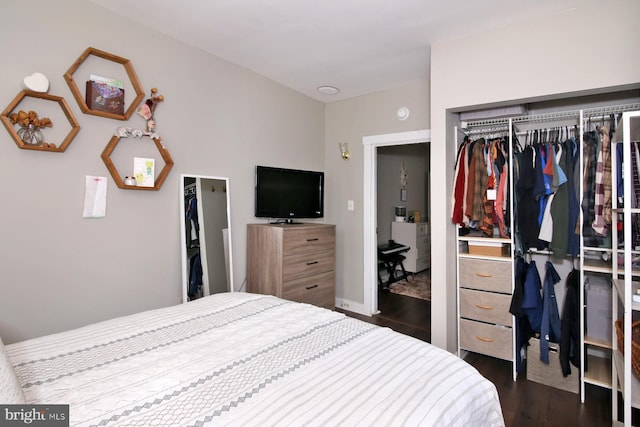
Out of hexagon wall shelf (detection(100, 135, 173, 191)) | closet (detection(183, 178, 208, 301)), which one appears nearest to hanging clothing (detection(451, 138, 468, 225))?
closet (detection(183, 178, 208, 301))

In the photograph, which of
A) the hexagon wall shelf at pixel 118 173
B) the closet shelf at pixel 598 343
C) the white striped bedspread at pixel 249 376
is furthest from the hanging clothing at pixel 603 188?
the hexagon wall shelf at pixel 118 173

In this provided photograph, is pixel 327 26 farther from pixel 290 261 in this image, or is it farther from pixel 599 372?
pixel 599 372

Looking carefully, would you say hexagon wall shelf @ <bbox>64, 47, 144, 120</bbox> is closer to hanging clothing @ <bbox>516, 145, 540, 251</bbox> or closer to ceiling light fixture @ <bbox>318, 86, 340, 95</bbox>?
ceiling light fixture @ <bbox>318, 86, 340, 95</bbox>

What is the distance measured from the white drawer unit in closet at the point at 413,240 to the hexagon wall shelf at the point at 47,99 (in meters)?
4.51

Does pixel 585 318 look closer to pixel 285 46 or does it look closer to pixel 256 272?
pixel 256 272

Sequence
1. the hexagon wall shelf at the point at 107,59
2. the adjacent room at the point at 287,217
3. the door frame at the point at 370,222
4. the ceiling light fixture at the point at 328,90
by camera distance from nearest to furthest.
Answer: the adjacent room at the point at 287,217 → the hexagon wall shelf at the point at 107,59 → the ceiling light fixture at the point at 328,90 → the door frame at the point at 370,222

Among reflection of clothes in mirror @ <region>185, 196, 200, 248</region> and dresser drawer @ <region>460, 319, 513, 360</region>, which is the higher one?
reflection of clothes in mirror @ <region>185, 196, 200, 248</region>

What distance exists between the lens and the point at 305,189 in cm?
356

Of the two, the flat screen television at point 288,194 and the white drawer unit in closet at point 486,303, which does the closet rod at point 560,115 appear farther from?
the flat screen television at point 288,194

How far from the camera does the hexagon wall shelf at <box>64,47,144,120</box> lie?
6.35 ft

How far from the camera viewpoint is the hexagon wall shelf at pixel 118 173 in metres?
2.08

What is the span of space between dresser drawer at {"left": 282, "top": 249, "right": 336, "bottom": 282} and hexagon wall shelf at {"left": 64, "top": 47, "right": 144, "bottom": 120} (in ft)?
5.20

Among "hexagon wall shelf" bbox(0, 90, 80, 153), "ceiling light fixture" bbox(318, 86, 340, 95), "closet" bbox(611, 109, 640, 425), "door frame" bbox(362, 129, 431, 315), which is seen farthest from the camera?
"door frame" bbox(362, 129, 431, 315)

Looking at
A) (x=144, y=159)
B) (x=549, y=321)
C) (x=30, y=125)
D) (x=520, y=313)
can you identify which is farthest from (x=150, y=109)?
(x=549, y=321)
